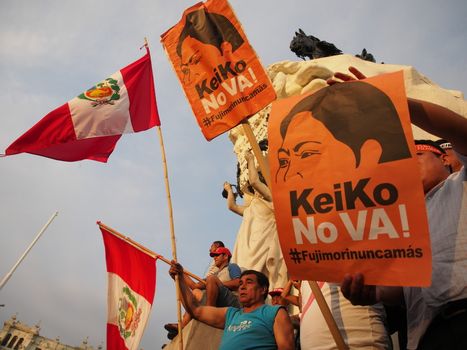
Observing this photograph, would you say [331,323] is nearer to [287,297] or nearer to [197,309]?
[197,309]

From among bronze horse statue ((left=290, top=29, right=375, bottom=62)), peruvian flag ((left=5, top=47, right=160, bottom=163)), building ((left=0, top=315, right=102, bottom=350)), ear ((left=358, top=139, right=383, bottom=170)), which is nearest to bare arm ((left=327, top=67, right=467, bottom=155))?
ear ((left=358, top=139, right=383, bottom=170))

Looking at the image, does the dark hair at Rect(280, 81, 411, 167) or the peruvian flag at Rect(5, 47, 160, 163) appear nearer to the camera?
the dark hair at Rect(280, 81, 411, 167)

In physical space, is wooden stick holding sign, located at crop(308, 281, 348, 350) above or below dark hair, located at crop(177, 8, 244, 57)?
below

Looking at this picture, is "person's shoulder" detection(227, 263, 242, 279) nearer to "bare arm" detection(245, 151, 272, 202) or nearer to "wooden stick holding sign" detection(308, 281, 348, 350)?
"wooden stick holding sign" detection(308, 281, 348, 350)

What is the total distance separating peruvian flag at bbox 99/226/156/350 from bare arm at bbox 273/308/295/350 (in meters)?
1.69

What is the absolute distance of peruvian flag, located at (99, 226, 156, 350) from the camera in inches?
145

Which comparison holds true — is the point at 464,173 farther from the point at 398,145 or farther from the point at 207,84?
the point at 207,84

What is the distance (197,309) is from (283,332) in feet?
3.10

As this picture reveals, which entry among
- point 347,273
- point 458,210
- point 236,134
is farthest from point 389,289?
point 236,134

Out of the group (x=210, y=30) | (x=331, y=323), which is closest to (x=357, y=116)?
(x=331, y=323)

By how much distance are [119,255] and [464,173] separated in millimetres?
3648

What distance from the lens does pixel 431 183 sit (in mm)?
1889

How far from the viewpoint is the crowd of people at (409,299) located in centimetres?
144

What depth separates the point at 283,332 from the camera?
236cm
